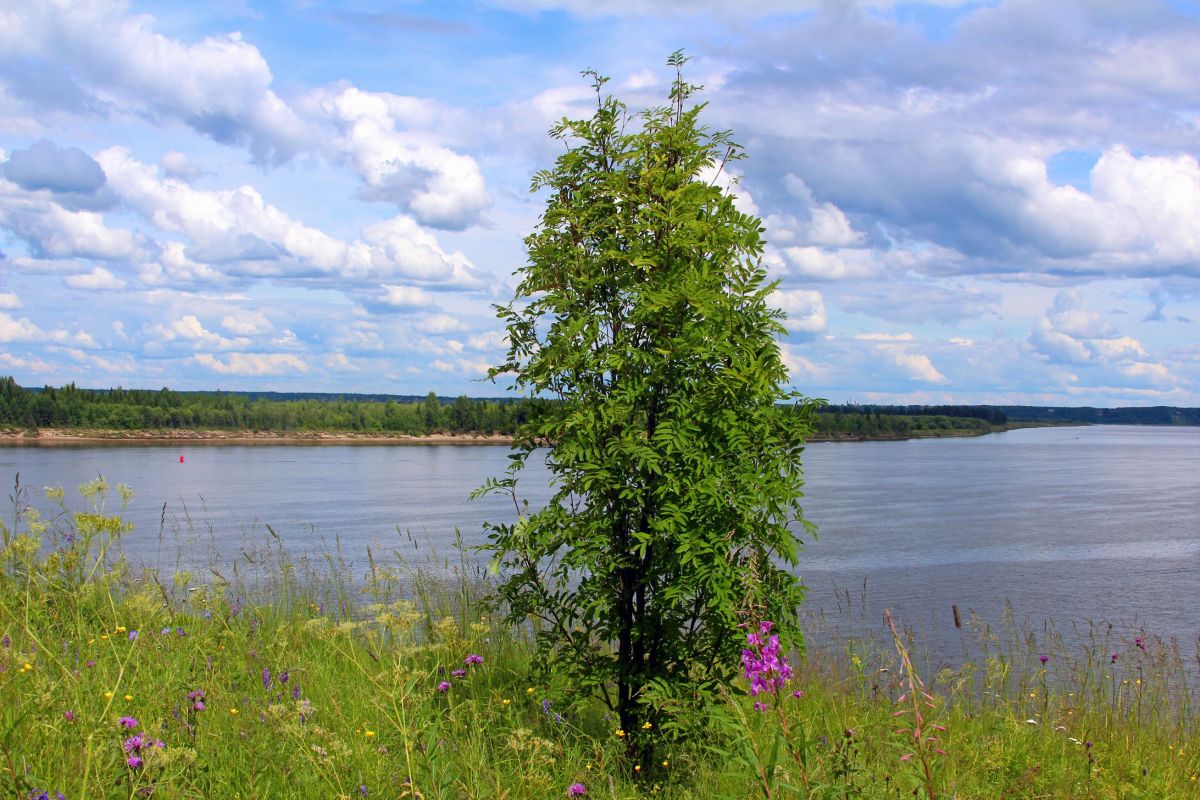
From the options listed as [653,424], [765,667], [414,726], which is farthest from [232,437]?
[765,667]

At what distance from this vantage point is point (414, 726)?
157 inches

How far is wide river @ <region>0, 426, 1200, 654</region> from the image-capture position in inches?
696

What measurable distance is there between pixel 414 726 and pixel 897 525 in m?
27.9

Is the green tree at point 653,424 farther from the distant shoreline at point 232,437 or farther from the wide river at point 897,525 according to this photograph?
the distant shoreline at point 232,437

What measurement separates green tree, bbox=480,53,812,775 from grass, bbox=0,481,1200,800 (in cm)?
45

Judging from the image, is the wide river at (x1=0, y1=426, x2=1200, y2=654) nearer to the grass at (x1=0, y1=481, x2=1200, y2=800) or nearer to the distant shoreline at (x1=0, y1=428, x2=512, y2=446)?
the grass at (x1=0, y1=481, x2=1200, y2=800)

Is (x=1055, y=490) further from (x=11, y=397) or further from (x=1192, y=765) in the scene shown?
(x=11, y=397)

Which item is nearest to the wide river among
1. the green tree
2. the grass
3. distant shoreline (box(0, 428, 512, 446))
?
the grass

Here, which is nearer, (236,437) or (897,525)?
(897,525)

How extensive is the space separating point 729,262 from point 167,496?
38.5 m

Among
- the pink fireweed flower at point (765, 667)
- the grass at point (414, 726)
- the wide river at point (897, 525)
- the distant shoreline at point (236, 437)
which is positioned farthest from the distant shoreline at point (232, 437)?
the pink fireweed flower at point (765, 667)

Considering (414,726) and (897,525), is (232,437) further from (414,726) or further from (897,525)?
(414,726)

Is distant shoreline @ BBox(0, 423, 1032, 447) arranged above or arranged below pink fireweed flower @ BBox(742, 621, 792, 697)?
below

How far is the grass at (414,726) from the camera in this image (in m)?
3.93
